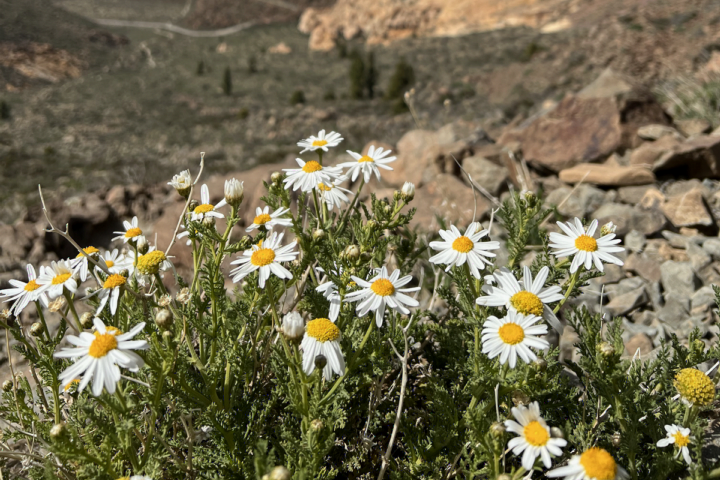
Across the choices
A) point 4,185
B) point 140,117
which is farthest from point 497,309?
point 140,117

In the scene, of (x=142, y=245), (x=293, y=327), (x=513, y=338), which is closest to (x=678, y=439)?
(x=513, y=338)

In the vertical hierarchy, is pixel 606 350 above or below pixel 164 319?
below

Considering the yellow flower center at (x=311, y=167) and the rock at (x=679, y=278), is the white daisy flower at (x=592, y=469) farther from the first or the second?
the rock at (x=679, y=278)

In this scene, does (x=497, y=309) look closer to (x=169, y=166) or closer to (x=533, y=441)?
(x=533, y=441)

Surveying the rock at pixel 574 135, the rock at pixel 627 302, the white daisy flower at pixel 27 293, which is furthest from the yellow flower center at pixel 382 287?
the rock at pixel 574 135

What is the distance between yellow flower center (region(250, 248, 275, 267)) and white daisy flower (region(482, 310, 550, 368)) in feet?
2.66

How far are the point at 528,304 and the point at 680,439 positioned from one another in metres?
0.62

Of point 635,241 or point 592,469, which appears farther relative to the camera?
point 635,241

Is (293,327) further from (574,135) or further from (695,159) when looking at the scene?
(574,135)

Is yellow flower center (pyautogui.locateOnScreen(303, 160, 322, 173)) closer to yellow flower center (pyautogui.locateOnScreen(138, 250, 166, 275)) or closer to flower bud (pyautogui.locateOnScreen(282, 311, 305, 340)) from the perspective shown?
yellow flower center (pyautogui.locateOnScreen(138, 250, 166, 275))

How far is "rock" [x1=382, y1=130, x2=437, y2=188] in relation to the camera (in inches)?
208

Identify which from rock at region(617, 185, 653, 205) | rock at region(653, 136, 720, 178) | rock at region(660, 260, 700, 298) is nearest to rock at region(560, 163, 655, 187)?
rock at region(617, 185, 653, 205)

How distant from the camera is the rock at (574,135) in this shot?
16.6 ft

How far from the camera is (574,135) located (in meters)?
5.25
